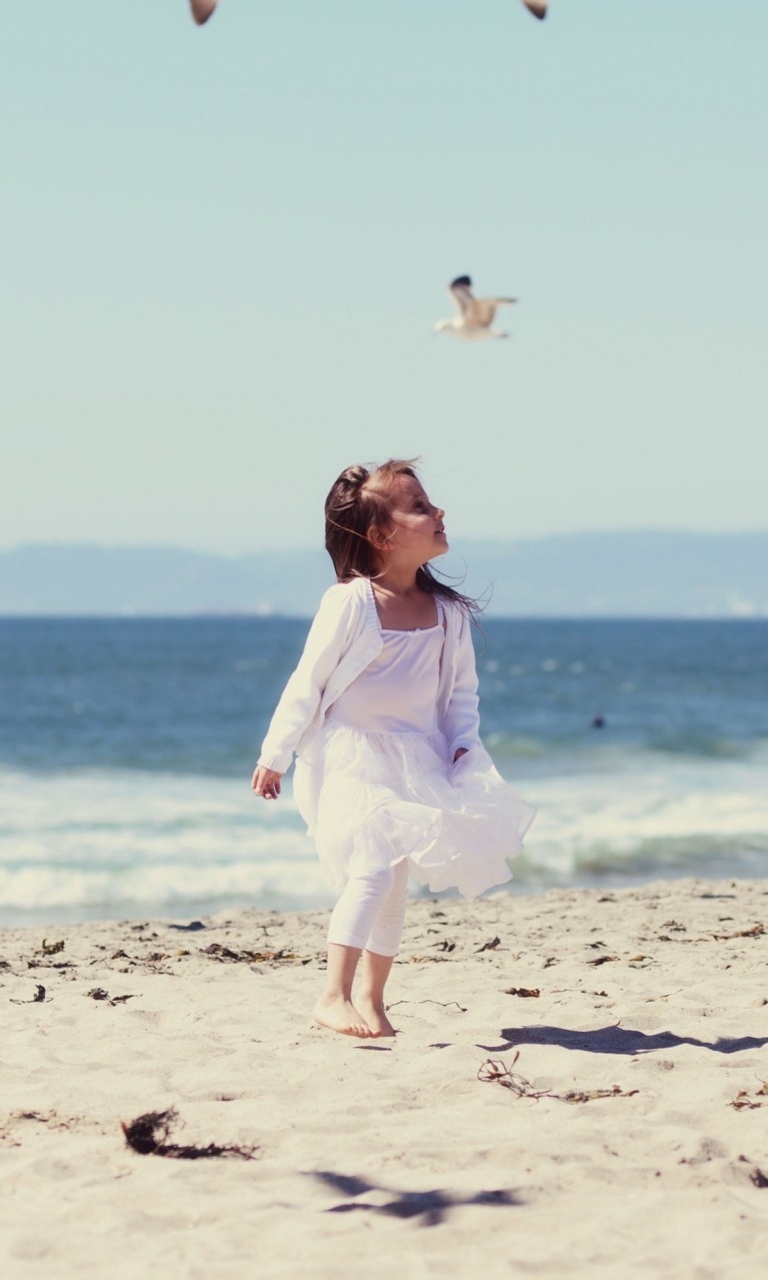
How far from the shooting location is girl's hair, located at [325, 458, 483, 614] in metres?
4.46

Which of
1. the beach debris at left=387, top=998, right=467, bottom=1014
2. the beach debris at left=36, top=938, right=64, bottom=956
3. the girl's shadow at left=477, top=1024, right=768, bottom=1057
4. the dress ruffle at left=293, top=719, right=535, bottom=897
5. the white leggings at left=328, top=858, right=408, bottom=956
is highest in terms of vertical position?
the dress ruffle at left=293, top=719, right=535, bottom=897

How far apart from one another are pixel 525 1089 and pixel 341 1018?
30.0 inches

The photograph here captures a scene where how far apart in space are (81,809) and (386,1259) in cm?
1283

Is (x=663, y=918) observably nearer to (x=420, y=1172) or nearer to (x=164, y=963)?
(x=164, y=963)

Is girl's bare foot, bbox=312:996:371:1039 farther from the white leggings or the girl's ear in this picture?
the girl's ear

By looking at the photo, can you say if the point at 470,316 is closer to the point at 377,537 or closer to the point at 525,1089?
the point at 377,537

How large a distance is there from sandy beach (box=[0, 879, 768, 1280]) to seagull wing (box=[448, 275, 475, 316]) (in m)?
4.36

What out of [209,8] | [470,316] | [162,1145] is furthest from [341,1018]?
[470,316]

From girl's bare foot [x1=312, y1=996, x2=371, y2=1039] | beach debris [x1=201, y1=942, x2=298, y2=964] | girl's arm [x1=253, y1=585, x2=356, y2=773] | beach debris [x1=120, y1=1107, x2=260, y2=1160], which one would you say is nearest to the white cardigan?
girl's arm [x1=253, y1=585, x2=356, y2=773]

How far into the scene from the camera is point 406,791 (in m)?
4.28

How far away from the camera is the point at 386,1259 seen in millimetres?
2658

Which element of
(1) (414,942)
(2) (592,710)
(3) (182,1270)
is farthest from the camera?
(2) (592,710)

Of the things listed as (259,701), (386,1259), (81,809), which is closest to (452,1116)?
(386,1259)

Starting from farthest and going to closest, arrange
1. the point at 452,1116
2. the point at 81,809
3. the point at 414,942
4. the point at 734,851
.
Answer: the point at 81,809 < the point at 734,851 < the point at 414,942 < the point at 452,1116
